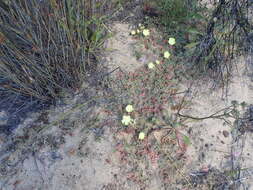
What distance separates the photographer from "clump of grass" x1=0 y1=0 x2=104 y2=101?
1.62 meters

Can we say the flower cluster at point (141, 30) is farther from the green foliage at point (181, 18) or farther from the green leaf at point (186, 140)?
the green leaf at point (186, 140)

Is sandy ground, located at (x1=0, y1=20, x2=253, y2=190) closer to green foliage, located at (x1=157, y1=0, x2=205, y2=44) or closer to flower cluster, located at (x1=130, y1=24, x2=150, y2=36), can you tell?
green foliage, located at (x1=157, y1=0, x2=205, y2=44)

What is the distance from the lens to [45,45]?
184 cm

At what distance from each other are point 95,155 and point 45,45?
0.93 meters

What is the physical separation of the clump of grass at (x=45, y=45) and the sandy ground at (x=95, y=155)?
270 millimetres

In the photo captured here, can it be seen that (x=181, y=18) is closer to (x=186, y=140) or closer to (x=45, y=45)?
(x=186, y=140)

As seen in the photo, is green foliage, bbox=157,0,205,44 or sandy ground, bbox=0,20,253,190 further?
green foliage, bbox=157,0,205,44

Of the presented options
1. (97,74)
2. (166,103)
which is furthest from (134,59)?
(166,103)

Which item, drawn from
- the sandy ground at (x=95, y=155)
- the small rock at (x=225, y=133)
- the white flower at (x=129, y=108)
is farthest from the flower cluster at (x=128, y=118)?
the small rock at (x=225, y=133)

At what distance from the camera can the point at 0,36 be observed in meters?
1.49

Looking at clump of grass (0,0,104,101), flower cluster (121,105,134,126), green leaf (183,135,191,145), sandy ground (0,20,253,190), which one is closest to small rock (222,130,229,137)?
sandy ground (0,20,253,190)

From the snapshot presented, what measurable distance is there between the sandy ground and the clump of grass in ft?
0.89

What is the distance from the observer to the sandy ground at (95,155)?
180 centimetres

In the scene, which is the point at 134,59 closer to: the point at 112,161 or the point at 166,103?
the point at 166,103
